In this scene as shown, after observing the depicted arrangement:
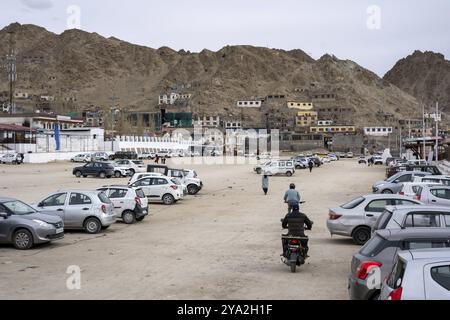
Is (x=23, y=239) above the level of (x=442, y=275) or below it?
below

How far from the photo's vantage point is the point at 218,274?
43.9ft

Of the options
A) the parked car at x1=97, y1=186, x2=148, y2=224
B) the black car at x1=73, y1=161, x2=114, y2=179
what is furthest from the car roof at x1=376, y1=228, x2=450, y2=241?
the black car at x1=73, y1=161, x2=114, y2=179

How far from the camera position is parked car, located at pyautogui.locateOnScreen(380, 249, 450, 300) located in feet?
21.9

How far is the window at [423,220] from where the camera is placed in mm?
12648

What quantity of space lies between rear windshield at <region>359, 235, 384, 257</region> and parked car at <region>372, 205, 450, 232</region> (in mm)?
2551

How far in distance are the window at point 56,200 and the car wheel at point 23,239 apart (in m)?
3.36

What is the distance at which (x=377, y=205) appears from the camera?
1778 centimetres

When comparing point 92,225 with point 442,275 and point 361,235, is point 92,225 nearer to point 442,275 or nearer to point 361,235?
point 361,235

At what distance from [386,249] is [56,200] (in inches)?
520

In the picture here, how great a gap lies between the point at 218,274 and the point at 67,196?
8648 mm

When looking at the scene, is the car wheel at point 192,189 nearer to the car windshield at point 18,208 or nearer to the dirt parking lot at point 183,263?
the dirt parking lot at point 183,263

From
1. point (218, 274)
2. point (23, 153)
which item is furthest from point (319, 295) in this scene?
point (23, 153)

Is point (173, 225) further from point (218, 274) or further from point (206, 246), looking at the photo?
point (218, 274)

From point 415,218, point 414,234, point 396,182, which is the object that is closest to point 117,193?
point 415,218
